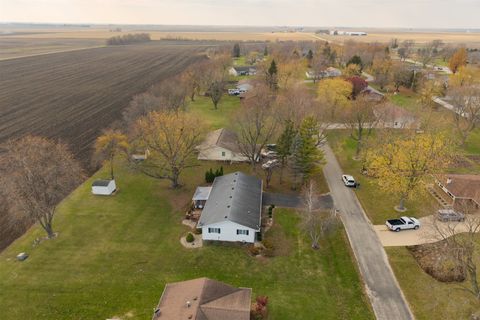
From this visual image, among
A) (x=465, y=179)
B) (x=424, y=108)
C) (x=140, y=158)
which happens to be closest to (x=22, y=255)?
(x=140, y=158)

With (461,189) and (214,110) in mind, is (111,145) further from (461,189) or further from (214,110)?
(461,189)

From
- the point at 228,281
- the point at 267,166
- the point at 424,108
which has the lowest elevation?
the point at 228,281

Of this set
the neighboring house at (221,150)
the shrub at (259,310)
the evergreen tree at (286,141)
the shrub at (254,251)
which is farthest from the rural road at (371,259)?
the neighboring house at (221,150)

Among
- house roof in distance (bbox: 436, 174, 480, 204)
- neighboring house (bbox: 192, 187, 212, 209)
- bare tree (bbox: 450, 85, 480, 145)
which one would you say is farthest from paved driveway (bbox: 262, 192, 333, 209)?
bare tree (bbox: 450, 85, 480, 145)

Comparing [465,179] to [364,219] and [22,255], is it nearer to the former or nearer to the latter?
[364,219]

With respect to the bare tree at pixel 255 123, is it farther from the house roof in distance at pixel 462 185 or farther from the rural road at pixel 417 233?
the house roof in distance at pixel 462 185

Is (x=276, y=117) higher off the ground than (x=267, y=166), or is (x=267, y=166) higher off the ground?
(x=276, y=117)

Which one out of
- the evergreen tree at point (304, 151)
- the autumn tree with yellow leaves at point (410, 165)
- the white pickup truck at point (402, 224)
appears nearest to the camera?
the white pickup truck at point (402, 224)
